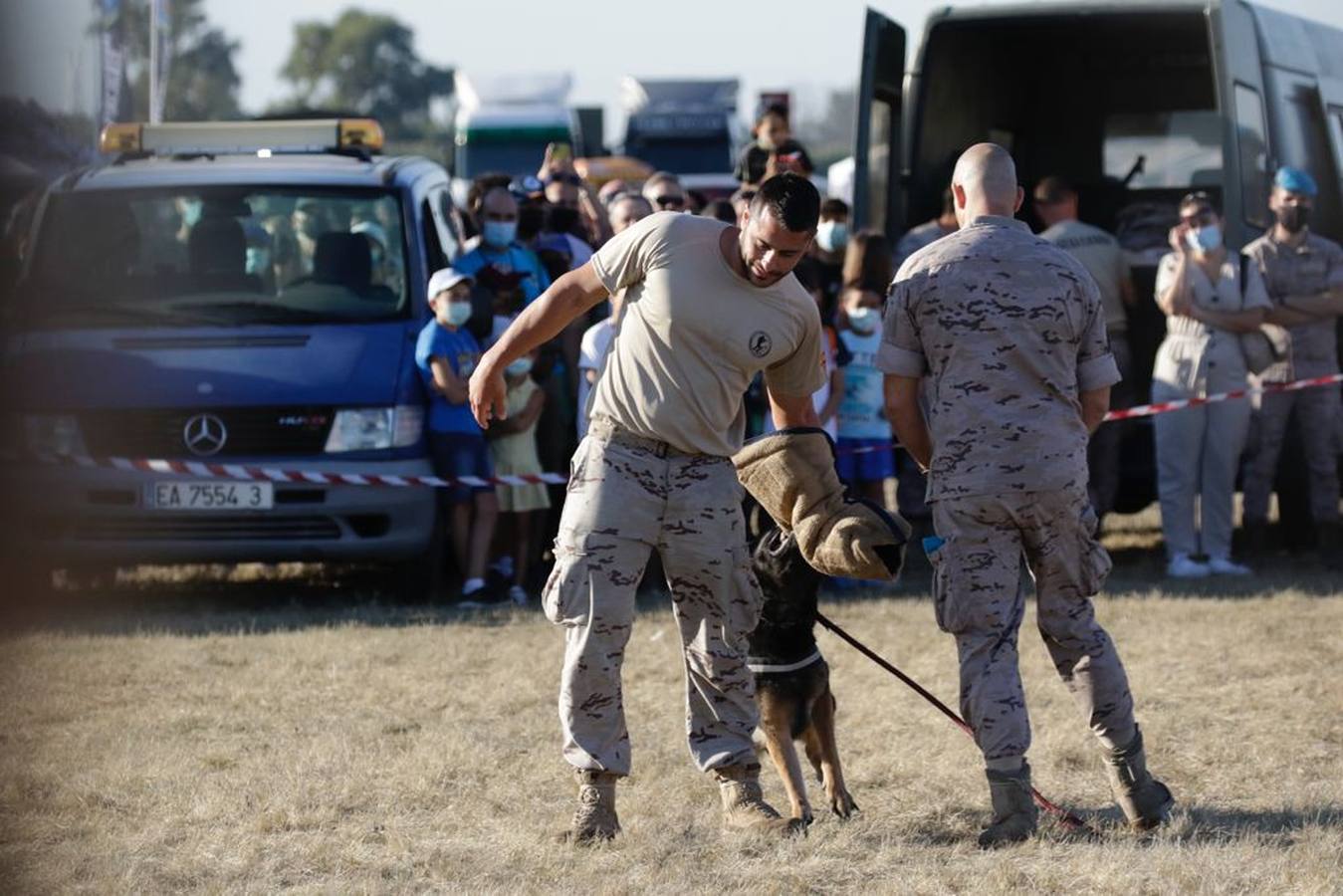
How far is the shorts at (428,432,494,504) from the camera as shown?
31.2 feet

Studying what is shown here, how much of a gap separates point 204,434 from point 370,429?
0.77m

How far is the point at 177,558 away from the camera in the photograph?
9.20 m

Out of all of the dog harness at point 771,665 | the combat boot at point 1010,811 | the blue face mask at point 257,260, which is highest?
the blue face mask at point 257,260

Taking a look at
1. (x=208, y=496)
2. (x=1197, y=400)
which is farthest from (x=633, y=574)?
(x=1197, y=400)

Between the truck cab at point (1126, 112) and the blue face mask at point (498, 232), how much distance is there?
203 cm

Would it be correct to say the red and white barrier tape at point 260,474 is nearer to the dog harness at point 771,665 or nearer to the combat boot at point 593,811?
the dog harness at point 771,665

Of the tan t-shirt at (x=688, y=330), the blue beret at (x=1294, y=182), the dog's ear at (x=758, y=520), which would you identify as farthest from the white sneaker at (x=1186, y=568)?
the tan t-shirt at (x=688, y=330)

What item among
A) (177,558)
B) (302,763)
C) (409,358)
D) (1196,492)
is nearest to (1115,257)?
(1196,492)

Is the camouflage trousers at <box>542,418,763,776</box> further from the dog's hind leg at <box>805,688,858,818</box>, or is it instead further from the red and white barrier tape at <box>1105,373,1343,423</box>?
the red and white barrier tape at <box>1105,373,1343,423</box>

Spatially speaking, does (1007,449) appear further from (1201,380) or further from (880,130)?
(880,130)

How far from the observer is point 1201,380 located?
10406 millimetres

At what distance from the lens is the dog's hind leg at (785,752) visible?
529cm

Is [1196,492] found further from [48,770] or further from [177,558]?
[48,770]

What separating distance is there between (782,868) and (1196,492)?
6674 mm
